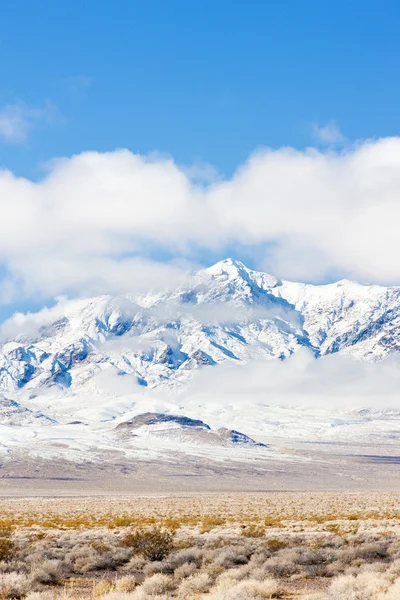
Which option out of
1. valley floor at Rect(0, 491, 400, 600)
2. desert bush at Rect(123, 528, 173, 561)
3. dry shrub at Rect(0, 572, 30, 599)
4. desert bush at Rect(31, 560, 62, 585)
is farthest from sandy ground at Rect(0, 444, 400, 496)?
dry shrub at Rect(0, 572, 30, 599)

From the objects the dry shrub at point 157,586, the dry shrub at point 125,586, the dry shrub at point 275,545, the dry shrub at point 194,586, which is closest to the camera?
the dry shrub at point 157,586

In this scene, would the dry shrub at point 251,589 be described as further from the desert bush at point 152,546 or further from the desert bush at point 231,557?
the desert bush at point 152,546

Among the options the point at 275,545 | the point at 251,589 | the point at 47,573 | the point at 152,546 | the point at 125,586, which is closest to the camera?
the point at 251,589

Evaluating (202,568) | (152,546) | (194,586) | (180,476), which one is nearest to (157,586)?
(194,586)

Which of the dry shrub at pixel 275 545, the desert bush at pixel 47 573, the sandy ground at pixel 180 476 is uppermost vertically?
the sandy ground at pixel 180 476

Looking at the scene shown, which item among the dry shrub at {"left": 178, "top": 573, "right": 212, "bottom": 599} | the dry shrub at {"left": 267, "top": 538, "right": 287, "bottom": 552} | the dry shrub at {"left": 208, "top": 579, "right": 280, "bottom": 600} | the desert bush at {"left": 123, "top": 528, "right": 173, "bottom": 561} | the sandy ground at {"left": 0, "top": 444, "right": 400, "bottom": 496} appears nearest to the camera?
the dry shrub at {"left": 208, "top": 579, "right": 280, "bottom": 600}

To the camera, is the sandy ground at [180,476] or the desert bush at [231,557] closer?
the desert bush at [231,557]

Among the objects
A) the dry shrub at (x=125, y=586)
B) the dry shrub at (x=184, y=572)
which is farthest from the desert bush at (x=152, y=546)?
the dry shrub at (x=125, y=586)

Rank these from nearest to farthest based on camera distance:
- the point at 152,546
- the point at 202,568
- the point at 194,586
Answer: the point at 194,586 → the point at 202,568 → the point at 152,546

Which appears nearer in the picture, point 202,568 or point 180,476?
point 202,568

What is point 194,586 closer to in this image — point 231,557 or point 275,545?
point 231,557

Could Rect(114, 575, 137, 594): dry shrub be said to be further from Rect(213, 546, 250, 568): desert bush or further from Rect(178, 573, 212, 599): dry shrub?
Rect(213, 546, 250, 568): desert bush

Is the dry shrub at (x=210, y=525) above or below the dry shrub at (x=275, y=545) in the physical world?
below

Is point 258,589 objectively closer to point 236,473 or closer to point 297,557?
point 297,557
